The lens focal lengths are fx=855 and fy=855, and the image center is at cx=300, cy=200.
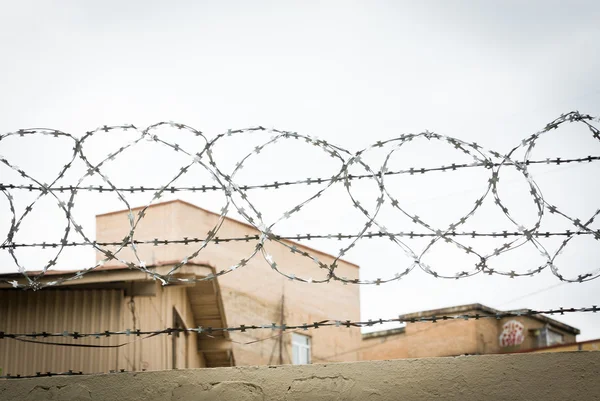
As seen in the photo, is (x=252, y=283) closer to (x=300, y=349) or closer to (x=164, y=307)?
(x=300, y=349)

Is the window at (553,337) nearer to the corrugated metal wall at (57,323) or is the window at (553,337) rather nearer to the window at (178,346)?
the window at (178,346)

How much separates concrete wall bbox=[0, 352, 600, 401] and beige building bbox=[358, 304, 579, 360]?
22.9 meters

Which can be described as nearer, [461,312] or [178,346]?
[178,346]

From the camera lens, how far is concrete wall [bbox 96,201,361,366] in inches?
817

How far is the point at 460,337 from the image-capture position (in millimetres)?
28812

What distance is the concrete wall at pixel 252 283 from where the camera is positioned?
20750 millimetres

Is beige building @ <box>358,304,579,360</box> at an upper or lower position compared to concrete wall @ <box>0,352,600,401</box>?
upper

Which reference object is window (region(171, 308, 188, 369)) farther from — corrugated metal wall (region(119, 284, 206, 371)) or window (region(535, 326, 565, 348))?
window (region(535, 326, 565, 348))

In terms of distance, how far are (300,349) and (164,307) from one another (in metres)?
11.6

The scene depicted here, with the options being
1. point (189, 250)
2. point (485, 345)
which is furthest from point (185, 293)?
point (485, 345)

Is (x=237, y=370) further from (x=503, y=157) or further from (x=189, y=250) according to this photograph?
(x=189, y=250)

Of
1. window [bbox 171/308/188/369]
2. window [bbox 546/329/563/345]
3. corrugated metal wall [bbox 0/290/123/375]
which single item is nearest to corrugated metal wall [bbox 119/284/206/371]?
window [bbox 171/308/188/369]

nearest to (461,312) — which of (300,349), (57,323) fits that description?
(300,349)

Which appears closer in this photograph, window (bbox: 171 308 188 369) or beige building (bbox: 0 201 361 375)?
beige building (bbox: 0 201 361 375)
